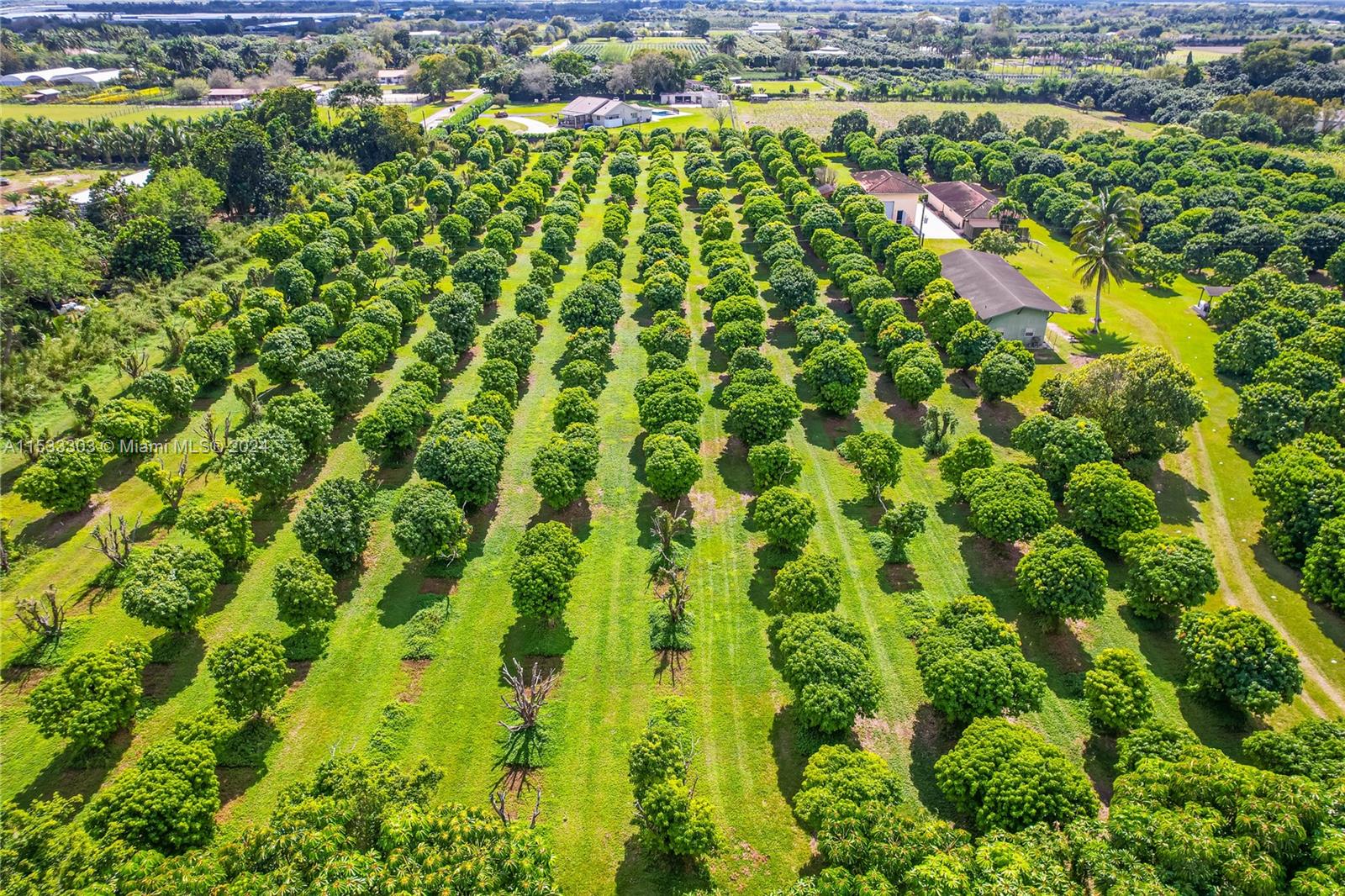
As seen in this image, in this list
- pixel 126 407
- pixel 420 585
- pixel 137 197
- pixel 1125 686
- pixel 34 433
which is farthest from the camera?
pixel 137 197

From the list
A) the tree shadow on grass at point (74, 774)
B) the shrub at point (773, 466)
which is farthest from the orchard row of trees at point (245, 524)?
the shrub at point (773, 466)

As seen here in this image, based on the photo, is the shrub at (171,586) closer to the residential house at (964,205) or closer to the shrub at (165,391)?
the shrub at (165,391)

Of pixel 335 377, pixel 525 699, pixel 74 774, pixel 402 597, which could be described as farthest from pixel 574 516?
pixel 74 774

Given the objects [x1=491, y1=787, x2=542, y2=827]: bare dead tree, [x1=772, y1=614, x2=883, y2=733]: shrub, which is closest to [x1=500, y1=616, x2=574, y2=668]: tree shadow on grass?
[x1=491, y1=787, x2=542, y2=827]: bare dead tree

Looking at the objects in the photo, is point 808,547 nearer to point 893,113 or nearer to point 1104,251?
point 1104,251

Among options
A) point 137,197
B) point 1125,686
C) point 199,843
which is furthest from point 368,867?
point 137,197

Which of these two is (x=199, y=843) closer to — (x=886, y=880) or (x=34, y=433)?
(x=886, y=880)

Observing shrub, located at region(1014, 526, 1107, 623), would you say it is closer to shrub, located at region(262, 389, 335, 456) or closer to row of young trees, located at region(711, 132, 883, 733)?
row of young trees, located at region(711, 132, 883, 733)
